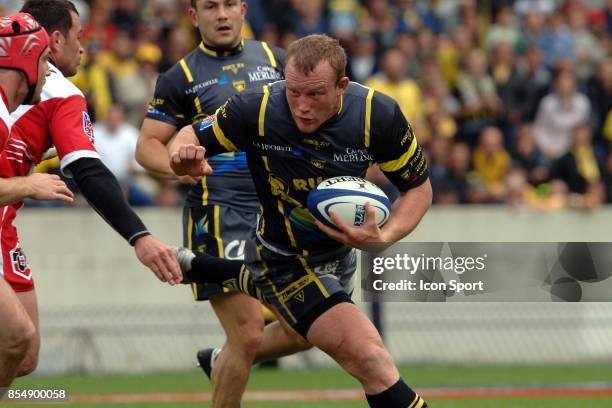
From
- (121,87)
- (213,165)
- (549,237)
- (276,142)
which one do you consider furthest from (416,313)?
(276,142)

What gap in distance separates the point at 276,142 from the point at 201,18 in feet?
→ 7.25

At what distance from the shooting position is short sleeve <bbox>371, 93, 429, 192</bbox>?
7461 mm

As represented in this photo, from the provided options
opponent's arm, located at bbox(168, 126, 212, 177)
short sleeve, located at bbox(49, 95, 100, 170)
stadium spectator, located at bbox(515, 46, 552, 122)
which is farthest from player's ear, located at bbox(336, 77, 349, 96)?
stadium spectator, located at bbox(515, 46, 552, 122)

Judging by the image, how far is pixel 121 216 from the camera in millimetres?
7434

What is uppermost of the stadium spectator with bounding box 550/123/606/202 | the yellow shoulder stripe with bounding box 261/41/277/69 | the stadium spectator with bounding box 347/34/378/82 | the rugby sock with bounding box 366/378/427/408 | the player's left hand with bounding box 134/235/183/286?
the yellow shoulder stripe with bounding box 261/41/277/69

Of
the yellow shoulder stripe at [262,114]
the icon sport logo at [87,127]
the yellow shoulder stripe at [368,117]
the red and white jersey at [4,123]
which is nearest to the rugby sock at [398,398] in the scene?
the yellow shoulder stripe at [368,117]

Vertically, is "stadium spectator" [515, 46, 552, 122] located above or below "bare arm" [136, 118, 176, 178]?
below

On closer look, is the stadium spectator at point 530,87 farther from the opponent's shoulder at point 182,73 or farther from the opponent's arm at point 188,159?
the opponent's arm at point 188,159

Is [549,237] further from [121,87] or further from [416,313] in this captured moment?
[121,87]

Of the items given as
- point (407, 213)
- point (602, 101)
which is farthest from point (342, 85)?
point (602, 101)

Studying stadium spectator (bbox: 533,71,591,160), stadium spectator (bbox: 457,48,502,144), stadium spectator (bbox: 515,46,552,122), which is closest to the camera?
stadium spectator (bbox: 457,48,502,144)

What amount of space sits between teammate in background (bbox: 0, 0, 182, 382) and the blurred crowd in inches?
282

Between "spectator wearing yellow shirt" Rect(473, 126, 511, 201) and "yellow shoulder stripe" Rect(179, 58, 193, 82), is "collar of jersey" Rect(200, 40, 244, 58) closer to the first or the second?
"yellow shoulder stripe" Rect(179, 58, 193, 82)

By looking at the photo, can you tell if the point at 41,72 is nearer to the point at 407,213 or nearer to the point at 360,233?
the point at 360,233
